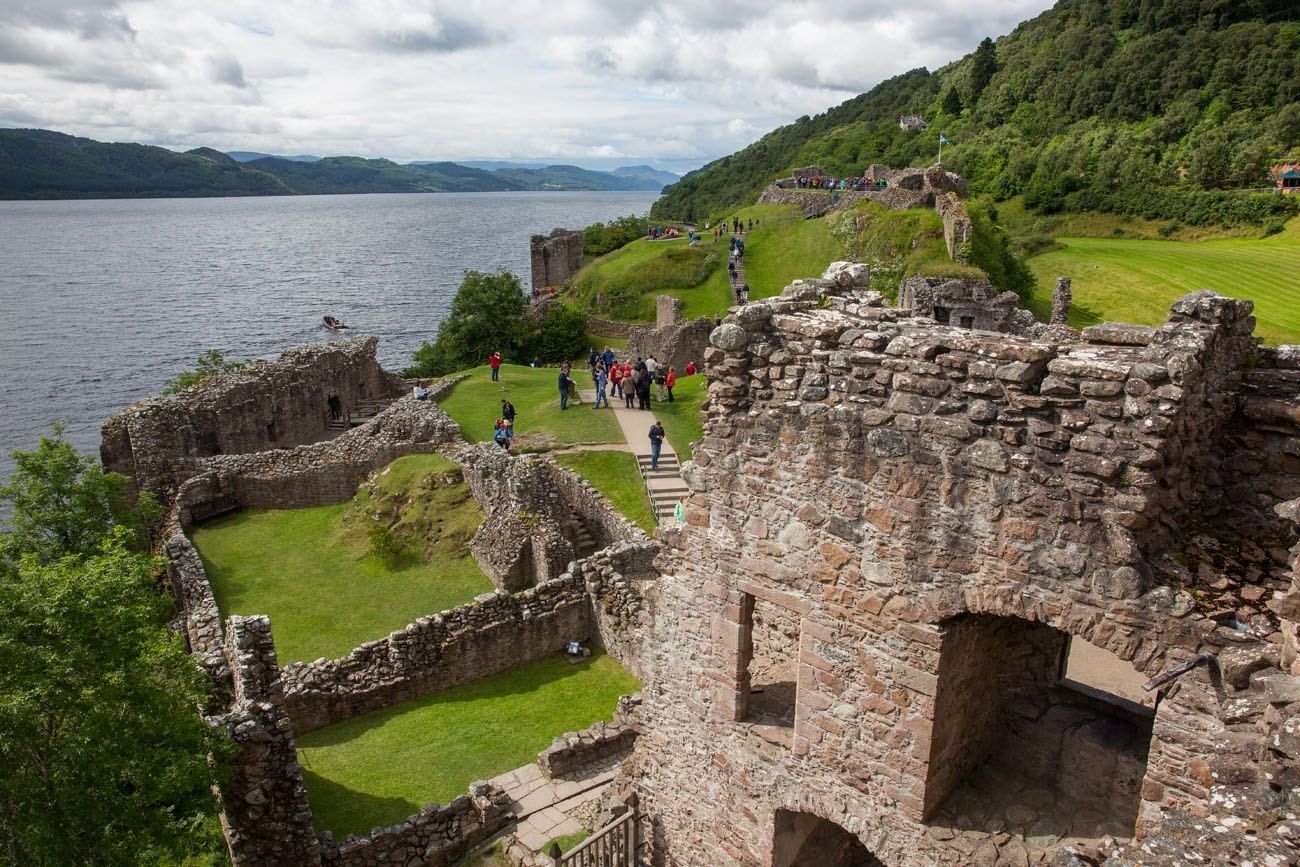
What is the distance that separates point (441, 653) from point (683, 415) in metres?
16.0

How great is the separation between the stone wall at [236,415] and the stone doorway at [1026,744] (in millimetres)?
30233

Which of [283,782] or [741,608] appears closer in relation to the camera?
[741,608]

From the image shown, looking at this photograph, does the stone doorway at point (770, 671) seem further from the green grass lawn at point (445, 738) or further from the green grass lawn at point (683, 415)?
the green grass lawn at point (683, 415)

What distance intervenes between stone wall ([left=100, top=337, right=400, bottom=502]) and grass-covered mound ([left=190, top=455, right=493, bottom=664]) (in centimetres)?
486

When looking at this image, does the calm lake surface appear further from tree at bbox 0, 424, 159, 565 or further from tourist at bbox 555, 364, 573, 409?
tourist at bbox 555, 364, 573, 409

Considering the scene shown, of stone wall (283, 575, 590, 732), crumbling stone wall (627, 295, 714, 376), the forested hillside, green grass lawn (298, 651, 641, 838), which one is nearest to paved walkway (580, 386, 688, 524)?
stone wall (283, 575, 590, 732)

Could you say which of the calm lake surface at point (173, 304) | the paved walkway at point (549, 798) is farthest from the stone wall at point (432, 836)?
the calm lake surface at point (173, 304)

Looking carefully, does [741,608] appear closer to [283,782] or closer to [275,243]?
[283,782]

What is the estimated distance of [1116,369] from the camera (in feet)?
21.0

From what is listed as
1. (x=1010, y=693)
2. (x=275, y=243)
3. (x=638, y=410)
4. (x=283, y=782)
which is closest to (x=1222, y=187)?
(x=638, y=410)

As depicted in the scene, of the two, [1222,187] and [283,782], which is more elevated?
[1222,187]

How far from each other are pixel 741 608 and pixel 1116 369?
4.52 meters

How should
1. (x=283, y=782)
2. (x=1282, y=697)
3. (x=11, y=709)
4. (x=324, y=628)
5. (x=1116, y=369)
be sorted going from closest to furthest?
(x=1282, y=697) → (x=1116, y=369) → (x=11, y=709) → (x=283, y=782) → (x=324, y=628)

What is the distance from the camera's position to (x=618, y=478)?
85.7ft
